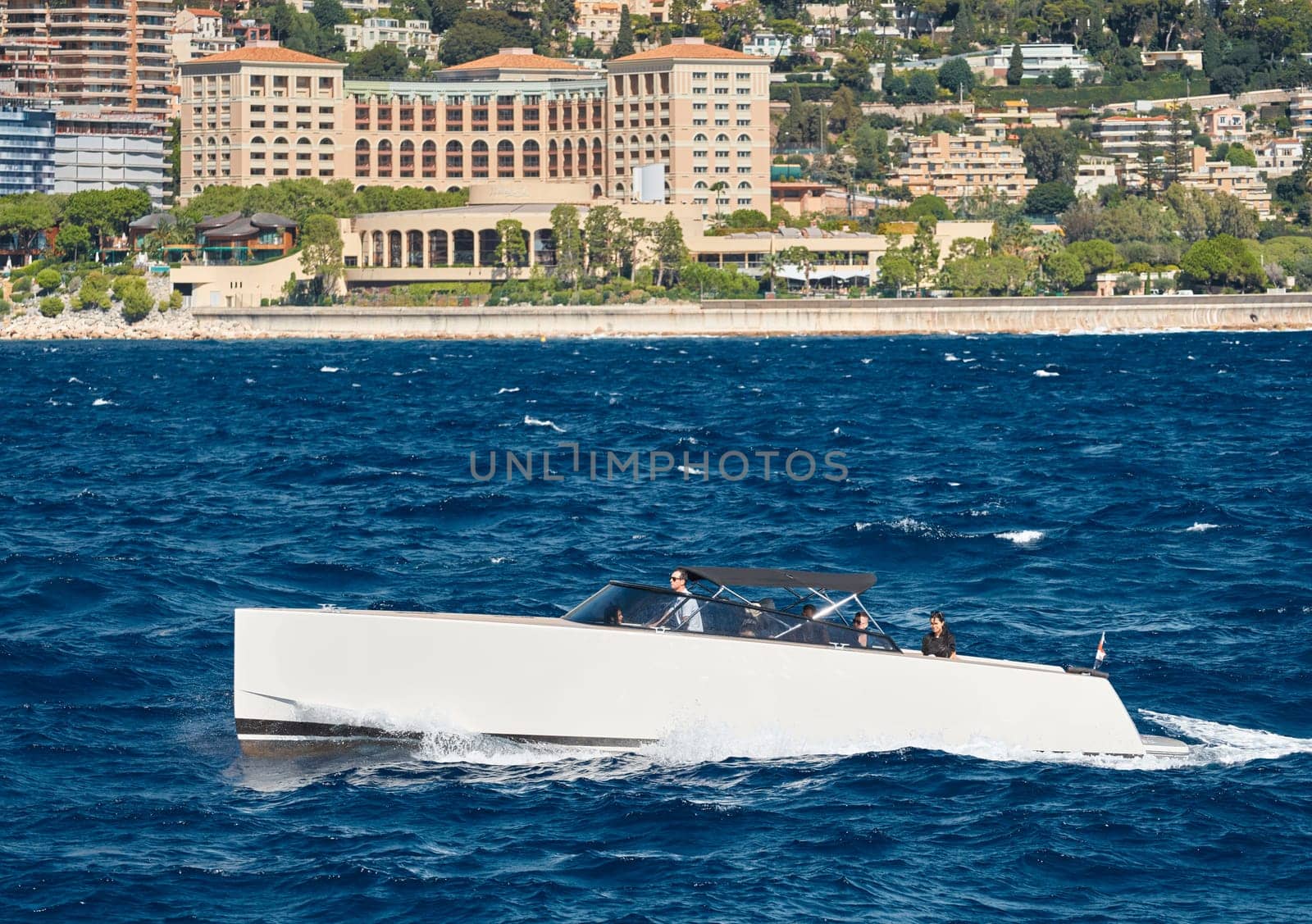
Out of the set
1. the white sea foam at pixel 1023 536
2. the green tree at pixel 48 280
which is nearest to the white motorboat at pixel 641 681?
the white sea foam at pixel 1023 536

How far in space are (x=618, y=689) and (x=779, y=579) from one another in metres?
2.37

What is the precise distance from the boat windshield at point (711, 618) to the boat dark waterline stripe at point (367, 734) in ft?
4.37

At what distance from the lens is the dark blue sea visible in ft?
63.9

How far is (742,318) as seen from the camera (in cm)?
17912

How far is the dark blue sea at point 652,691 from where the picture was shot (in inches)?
767

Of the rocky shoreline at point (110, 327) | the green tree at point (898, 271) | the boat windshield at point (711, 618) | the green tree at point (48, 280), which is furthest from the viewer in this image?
the green tree at point (898, 271)

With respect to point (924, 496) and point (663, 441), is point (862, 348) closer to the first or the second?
point (663, 441)

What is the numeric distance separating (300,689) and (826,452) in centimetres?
3806

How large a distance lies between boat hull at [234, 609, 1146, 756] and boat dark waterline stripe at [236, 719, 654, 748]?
0.02 meters

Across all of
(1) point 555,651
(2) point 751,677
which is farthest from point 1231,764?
(1) point 555,651

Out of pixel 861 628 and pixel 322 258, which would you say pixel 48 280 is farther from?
pixel 861 628

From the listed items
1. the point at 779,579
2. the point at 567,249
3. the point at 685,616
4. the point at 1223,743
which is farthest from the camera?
the point at 567,249

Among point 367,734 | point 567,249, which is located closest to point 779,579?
point 367,734

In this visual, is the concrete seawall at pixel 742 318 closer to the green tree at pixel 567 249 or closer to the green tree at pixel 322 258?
the green tree at pixel 322 258
